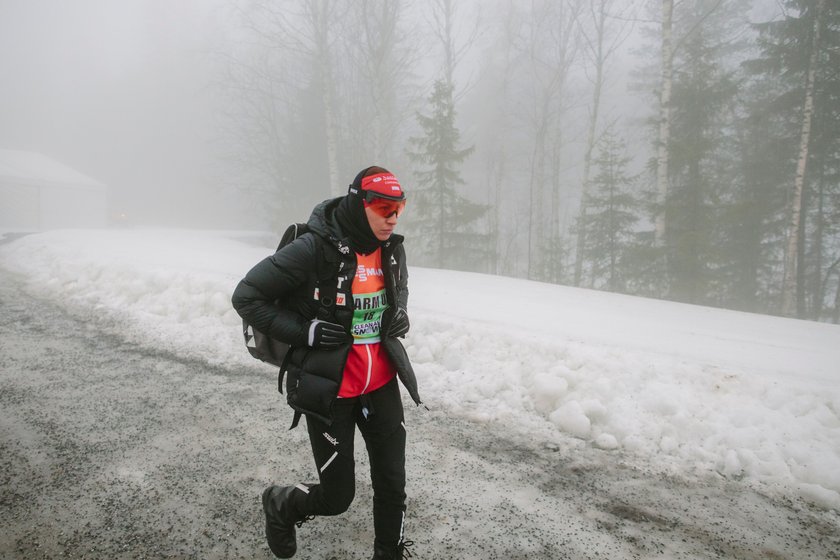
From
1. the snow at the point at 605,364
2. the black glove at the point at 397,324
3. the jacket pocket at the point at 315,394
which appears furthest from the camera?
the snow at the point at 605,364

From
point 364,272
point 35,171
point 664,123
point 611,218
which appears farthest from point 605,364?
point 35,171

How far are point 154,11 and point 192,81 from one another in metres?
10.3

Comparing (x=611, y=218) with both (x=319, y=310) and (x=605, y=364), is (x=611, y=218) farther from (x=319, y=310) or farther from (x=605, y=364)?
(x=319, y=310)

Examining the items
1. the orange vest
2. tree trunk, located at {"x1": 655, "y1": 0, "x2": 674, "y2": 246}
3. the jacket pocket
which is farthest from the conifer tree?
the jacket pocket

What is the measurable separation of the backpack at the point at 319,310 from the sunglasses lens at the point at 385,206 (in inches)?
12.6

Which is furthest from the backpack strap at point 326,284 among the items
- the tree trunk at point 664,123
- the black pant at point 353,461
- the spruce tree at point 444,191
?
the spruce tree at point 444,191

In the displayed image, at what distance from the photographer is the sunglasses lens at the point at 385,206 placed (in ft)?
7.11

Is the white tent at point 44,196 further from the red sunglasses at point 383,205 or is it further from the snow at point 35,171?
the red sunglasses at point 383,205

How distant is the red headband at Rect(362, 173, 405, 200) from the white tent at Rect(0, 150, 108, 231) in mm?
40567

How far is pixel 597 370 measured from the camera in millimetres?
4840

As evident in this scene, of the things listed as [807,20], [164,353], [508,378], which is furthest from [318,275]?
[807,20]

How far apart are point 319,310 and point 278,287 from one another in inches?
Answer: 9.2

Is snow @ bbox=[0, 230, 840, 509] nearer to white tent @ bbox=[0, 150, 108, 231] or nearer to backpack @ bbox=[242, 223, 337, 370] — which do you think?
backpack @ bbox=[242, 223, 337, 370]

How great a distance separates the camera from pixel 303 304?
226 cm
